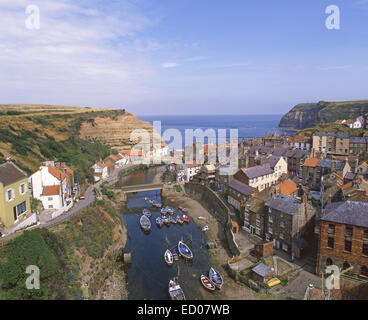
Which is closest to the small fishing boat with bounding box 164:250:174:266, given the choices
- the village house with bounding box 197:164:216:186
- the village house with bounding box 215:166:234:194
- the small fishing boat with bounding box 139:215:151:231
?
the small fishing boat with bounding box 139:215:151:231

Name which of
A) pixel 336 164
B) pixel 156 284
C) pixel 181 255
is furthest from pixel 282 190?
pixel 156 284

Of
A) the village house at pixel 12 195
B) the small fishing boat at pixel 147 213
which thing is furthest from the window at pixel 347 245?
the village house at pixel 12 195

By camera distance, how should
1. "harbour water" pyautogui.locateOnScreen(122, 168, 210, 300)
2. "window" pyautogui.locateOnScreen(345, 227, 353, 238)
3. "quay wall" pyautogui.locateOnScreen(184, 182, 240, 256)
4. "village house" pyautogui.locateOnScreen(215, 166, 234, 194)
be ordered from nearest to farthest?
"window" pyautogui.locateOnScreen(345, 227, 353, 238) → "harbour water" pyautogui.locateOnScreen(122, 168, 210, 300) → "quay wall" pyautogui.locateOnScreen(184, 182, 240, 256) → "village house" pyautogui.locateOnScreen(215, 166, 234, 194)

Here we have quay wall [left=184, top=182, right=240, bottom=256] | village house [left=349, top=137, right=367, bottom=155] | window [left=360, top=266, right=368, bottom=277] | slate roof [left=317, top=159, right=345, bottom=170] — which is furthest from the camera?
village house [left=349, top=137, right=367, bottom=155]

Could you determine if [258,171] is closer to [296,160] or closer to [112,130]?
[296,160]

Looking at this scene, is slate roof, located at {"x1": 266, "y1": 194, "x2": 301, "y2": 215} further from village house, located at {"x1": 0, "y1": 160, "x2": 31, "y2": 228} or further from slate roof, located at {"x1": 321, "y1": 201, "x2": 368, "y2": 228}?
village house, located at {"x1": 0, "y1": 160, "x2": 31, "y2": 228}

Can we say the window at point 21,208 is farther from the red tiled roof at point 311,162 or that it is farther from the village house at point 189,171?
the red tiled roof at point 311,162
